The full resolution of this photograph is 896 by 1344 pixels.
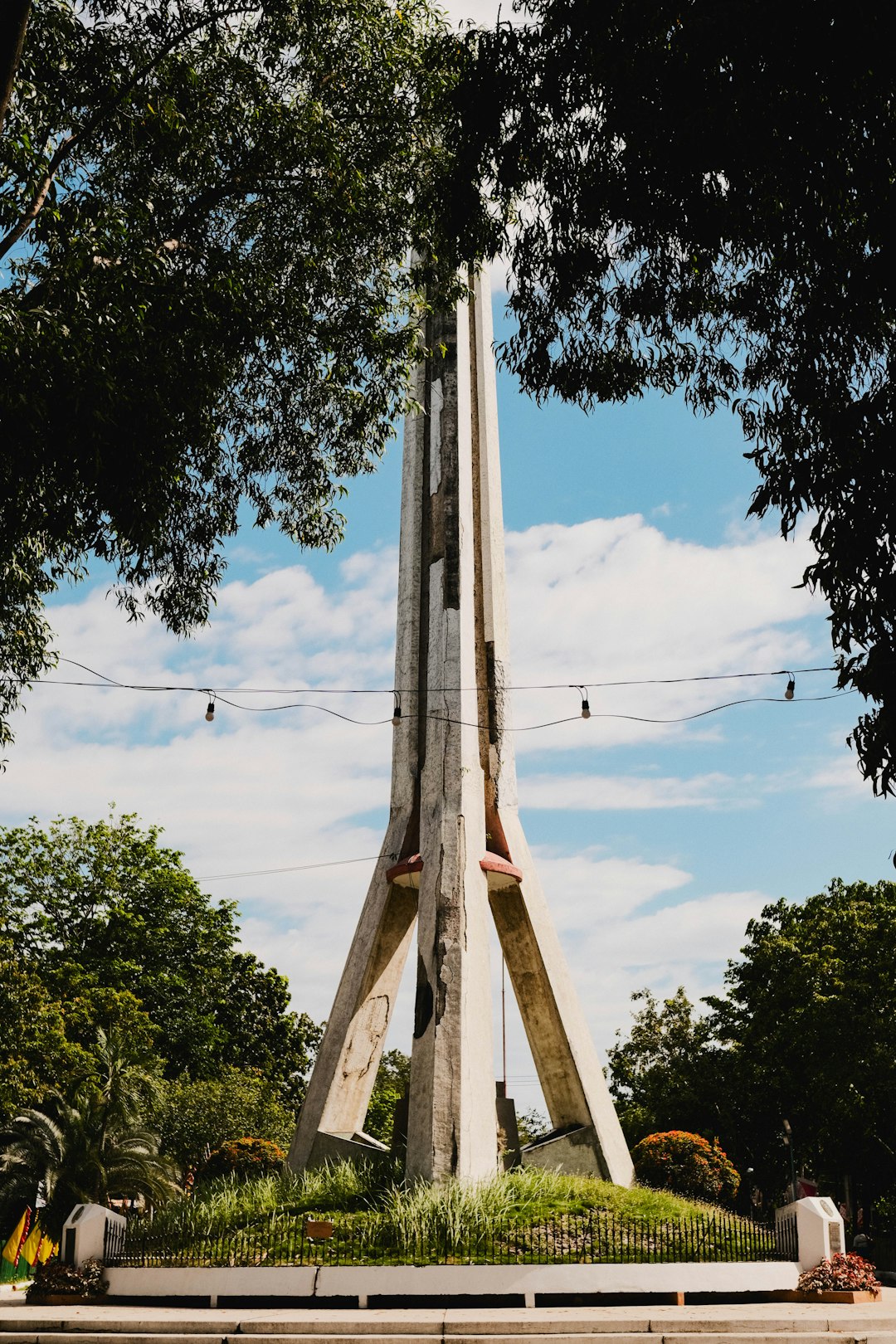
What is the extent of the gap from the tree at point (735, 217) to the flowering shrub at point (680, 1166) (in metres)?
13.4

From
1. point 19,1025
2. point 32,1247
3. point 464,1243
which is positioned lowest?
point 32,1247

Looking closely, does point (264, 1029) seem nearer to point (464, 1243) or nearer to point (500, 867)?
point (500, 867)

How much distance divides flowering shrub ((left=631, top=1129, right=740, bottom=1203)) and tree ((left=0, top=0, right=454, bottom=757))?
11.8 meters

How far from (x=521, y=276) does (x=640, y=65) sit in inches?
80.6

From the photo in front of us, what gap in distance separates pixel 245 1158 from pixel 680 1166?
9684mm

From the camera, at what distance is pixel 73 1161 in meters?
21.7

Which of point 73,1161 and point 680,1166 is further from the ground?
point 680,1166


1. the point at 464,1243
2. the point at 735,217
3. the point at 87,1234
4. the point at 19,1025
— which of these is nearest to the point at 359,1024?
the point at 87,1234

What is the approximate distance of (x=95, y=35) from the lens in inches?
394

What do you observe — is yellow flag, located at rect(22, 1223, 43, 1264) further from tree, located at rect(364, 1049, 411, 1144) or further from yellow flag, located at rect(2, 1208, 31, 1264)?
tree, located at rect(364, 1049, 411, 1144)

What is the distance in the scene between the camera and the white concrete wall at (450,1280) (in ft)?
37.2

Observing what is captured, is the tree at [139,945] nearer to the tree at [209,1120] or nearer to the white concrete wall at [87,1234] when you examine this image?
the tree at [209,1120]

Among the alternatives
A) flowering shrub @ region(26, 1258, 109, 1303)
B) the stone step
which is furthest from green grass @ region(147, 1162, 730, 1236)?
the stone step

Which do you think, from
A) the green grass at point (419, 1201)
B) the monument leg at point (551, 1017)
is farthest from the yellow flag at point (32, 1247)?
the monument leg at point (551, 1017)
